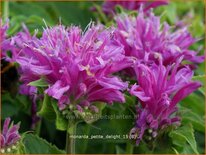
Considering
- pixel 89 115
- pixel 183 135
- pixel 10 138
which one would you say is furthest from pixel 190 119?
pixel 10 138

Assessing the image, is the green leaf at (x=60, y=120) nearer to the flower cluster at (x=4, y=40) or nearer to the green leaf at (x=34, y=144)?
the green leaf at (x=34, y=144)

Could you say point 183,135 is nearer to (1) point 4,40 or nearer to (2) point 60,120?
(2) point 60,120

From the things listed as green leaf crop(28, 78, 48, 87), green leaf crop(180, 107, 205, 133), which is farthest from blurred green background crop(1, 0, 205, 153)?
green leaf crop(28, 78, 48, 87)

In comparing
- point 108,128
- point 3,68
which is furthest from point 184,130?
point 3,68

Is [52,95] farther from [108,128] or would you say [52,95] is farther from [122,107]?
[108,128]

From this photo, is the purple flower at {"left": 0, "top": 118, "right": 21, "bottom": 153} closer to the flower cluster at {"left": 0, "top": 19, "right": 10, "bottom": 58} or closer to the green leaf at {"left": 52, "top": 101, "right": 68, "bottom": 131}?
the green leaf at {"left": 52, "top": 101, "right": 68, "bottom": 131}

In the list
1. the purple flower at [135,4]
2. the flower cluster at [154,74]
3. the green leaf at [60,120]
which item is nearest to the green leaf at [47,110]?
the green leaf at [60,120]
